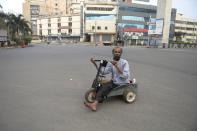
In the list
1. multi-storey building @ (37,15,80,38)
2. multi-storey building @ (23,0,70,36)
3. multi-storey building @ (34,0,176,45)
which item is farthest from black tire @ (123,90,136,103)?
multi-storey building @ (23,0,70,36)

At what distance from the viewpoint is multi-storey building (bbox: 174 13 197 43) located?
343 feet

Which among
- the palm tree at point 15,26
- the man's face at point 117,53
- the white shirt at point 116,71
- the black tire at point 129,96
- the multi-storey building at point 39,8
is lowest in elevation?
the black tire at point 129,96

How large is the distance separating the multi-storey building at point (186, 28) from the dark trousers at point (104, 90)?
10426 centimetres

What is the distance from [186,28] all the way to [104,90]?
370ft

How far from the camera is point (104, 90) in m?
4.93

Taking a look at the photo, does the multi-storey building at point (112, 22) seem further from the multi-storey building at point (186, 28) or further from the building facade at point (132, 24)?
the multi-storey building at point (186, 28)

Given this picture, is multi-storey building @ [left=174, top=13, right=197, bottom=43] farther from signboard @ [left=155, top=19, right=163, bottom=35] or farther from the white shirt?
the white shirt

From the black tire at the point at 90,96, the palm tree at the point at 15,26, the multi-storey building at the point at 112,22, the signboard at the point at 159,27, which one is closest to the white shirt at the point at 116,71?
the black tire at the point at 90,96

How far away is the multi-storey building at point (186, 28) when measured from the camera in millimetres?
104688

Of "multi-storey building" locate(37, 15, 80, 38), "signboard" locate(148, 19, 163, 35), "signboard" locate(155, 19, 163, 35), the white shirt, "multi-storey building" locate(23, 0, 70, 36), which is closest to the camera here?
the white shirt

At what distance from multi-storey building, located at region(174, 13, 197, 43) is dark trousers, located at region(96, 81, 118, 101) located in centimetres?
10426

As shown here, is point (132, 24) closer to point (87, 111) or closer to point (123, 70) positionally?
point (123, 70)

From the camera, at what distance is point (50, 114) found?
461 centimetres

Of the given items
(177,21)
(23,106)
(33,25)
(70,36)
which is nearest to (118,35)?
(70,36)
